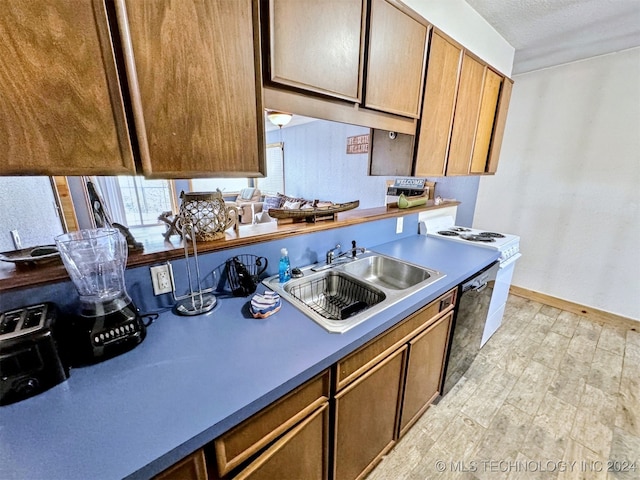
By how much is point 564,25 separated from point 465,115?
1.02m

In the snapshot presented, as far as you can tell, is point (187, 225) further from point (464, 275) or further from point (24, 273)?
point (464, 275)

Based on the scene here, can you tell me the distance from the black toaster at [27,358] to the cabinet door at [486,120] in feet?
8.32

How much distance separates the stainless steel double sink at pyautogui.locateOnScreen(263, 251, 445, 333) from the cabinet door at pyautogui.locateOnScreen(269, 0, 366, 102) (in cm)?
85

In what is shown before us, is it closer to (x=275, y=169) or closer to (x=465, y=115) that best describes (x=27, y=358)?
(x=465, y=115)

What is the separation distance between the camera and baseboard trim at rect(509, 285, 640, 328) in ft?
8.07

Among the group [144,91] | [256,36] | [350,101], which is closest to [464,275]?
[350,101]

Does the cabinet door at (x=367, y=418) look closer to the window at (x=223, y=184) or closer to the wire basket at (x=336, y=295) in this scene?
the wire basket at (x=336, y=295)

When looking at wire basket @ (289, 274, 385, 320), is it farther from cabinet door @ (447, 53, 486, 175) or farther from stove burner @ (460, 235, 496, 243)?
stove burner @ (460, 235, 496, 243)

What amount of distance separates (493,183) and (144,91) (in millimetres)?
3485

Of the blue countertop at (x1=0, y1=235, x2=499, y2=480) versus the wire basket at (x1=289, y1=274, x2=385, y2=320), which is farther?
the wire basket at (x1=289, y1=274, x2=385, y2=320)

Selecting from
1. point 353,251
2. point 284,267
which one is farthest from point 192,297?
point 353,251

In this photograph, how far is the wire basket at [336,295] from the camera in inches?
51.8

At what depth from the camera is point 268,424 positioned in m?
0.73

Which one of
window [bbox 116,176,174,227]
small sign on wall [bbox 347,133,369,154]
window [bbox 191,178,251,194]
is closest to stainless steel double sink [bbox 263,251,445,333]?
small sign on wall [bbox 347,133,369,154]
